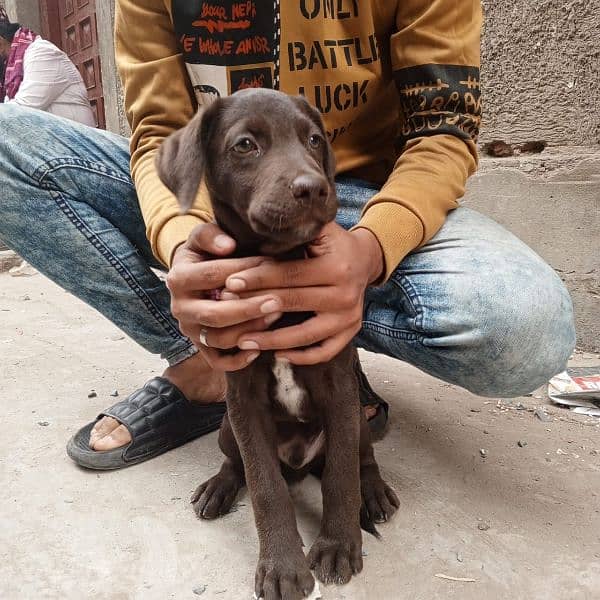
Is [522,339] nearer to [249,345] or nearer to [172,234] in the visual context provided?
[249,345]

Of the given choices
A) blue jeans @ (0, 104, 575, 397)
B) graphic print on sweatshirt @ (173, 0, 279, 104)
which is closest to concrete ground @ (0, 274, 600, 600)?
blue jeans @ (0, 104, 575, 397)

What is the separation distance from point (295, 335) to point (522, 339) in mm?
647

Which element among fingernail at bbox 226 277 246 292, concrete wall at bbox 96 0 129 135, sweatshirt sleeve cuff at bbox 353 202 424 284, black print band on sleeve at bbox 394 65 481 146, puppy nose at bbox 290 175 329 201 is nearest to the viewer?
puppy nose at bbox 290 175 329 201

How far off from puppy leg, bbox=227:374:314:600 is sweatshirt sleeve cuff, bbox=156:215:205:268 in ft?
1.18

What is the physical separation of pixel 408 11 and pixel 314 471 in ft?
4.49

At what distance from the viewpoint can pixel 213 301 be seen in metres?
1.36

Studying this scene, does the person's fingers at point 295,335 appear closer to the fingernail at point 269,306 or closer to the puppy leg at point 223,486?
the fingernail at point 269,306

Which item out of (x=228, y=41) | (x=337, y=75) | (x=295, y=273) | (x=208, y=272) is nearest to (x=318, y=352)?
(x=295, y=273)

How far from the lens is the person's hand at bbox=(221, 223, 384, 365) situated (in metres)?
1.34

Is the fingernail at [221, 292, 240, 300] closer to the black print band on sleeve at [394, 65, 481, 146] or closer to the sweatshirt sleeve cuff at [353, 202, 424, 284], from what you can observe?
the sweatshirt sleeve cuff at [353, 202, 424, 284]

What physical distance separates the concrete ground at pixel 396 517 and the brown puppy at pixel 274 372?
100 millimetres

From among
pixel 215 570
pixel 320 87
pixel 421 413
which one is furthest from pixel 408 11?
pixel 215 570

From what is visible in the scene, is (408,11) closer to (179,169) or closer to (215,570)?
(179,169)

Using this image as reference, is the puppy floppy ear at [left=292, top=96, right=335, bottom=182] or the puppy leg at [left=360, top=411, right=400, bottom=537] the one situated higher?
the puppy floppy ear at [left=292, top=96, right=335, bottom=182]
